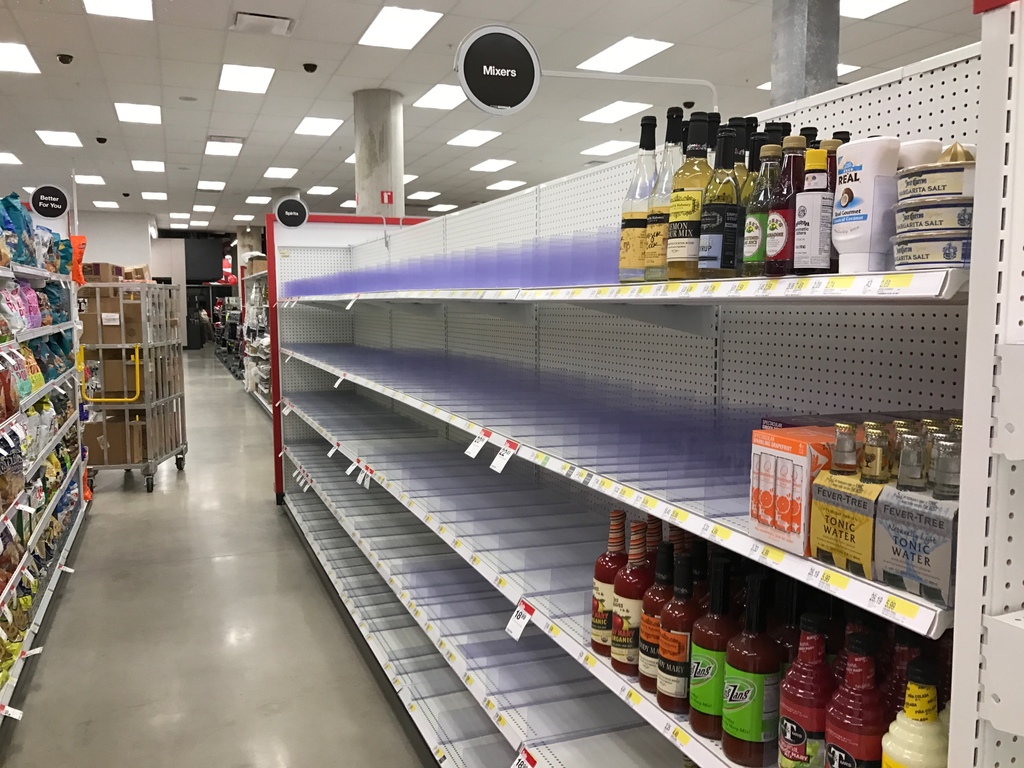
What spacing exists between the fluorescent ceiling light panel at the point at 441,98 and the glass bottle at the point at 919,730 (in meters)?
8.86

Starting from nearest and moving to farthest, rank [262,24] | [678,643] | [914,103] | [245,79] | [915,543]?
[915,543] → [678,643] → [914,103] → [262,24] → [245,79]

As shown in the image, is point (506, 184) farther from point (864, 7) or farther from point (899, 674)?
point (899, 674)

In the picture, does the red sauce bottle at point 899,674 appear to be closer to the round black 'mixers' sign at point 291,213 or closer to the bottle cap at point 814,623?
the bottle cap at point 814,623

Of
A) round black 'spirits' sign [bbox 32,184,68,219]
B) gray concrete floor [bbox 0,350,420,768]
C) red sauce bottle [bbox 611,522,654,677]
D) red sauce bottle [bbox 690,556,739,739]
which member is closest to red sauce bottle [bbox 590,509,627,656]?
red sauce bottle [bbox 611,522,654,677]

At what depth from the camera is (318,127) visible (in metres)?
11.0

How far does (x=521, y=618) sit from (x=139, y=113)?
1024 centimetres

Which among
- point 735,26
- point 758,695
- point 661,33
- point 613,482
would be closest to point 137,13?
point 661,33

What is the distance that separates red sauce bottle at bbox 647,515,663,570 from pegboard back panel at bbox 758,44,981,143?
935 millimetres

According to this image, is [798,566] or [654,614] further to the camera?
[654,614]

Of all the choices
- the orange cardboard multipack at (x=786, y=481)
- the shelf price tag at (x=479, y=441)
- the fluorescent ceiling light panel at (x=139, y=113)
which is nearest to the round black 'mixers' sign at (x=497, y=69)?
the shelf price tag at (x=479, y=441)

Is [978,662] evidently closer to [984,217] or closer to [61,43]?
[984,217]

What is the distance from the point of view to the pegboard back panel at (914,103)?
143 cm

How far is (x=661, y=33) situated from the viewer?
24.2ft

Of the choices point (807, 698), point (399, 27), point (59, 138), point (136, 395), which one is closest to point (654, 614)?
point (807, 698)
